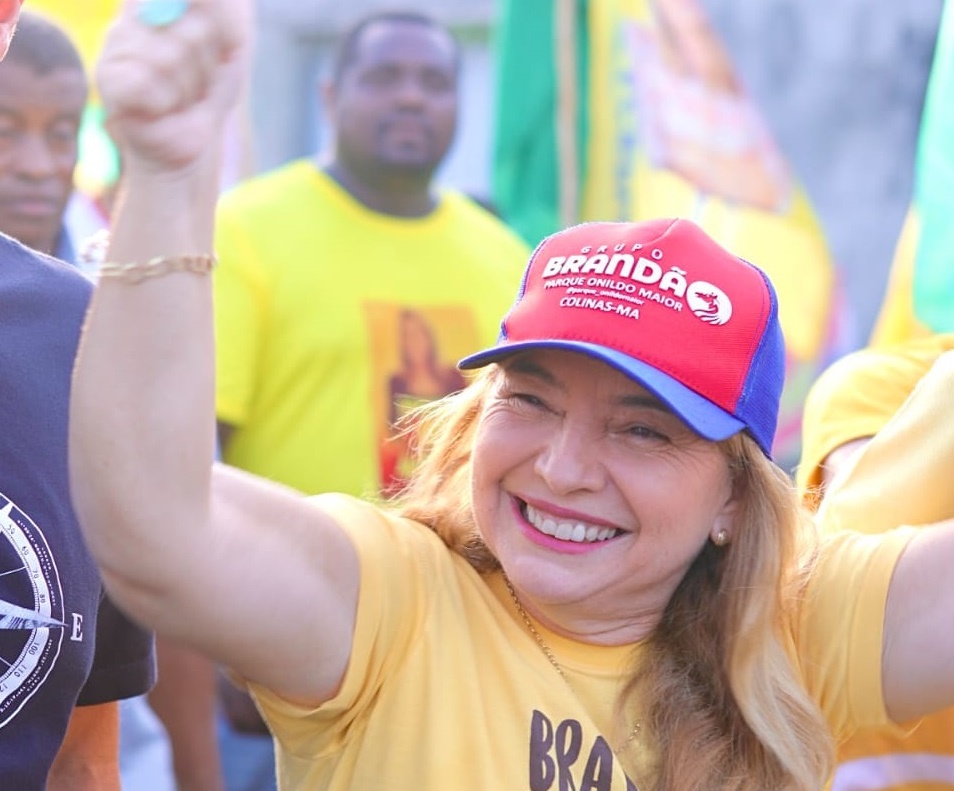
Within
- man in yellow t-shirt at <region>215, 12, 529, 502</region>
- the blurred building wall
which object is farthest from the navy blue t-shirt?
the blurred building wall

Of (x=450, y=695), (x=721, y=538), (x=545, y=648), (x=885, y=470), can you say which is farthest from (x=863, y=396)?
(x=450, y=695)

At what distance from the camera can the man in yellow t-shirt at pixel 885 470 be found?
2137mm

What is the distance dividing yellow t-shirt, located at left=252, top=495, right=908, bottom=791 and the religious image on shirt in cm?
196

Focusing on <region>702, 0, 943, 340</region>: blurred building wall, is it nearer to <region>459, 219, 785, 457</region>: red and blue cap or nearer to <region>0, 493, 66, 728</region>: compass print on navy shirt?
<region>459, 219, 785, 457</region>: red and blue cap

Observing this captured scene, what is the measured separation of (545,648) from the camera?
1.89 m

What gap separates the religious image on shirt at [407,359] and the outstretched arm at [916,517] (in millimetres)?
1778

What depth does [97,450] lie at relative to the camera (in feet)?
4.67

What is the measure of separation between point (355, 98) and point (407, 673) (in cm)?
Result: 291

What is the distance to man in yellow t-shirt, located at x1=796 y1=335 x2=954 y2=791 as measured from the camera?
2.14 metres

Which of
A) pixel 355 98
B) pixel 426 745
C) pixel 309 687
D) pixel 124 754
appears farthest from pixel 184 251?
pixel 355 98

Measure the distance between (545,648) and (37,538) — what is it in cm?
58

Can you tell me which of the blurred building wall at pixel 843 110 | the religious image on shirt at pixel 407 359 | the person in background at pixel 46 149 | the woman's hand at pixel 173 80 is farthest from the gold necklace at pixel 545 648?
the blurred building wall at pixel 843 110

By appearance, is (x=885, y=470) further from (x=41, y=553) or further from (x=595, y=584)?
(x=41, y=553)

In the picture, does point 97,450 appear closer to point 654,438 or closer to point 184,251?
point 184,251
